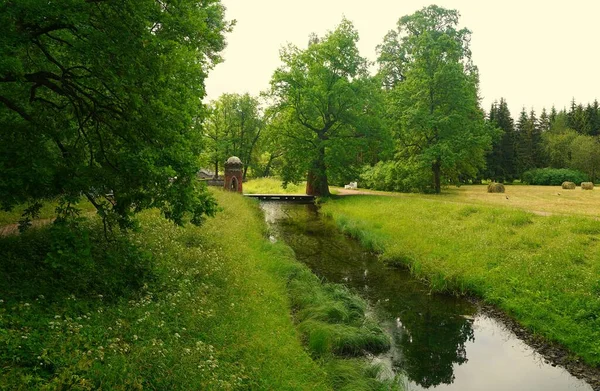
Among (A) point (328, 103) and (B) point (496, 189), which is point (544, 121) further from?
(A) point (328, 103)

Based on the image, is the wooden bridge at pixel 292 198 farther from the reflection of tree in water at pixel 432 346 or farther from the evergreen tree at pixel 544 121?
the evergreen tree at pixel 544 121

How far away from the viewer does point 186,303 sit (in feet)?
28.3

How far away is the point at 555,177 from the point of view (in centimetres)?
5947

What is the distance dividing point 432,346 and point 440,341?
48 centimetres

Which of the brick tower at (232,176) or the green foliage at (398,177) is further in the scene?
the brick tower at (232,176)

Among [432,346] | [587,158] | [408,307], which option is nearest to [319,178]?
[408,307]

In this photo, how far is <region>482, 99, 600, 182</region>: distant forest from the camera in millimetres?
64312

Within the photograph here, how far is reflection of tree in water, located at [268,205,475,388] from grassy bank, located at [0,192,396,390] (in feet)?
3.74

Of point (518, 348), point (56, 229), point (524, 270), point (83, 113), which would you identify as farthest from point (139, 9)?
point (524, 270)

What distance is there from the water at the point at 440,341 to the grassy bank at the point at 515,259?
952mm

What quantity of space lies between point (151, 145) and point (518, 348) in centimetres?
1156

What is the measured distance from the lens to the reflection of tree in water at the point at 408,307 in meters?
10.0

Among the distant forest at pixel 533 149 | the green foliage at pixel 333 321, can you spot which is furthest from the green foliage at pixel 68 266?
the distant forest at pixel 533 149

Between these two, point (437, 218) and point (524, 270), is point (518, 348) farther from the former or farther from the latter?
point (437, 218)
